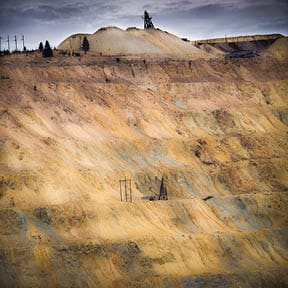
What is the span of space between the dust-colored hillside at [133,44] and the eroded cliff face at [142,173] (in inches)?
285

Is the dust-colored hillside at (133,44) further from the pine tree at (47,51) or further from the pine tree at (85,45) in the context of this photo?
the pine tree at (47,51)

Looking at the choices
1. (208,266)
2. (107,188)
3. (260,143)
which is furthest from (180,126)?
(208,266)

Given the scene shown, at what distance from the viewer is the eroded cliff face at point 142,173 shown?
2842 inches

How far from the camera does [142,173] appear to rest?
8900cm

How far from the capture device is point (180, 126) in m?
105

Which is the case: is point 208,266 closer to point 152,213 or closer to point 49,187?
point 152,213

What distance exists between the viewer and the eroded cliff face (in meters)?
72.2

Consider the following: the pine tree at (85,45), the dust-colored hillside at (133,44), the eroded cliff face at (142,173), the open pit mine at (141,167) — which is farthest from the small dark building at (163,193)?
the pine tree at (85,45)

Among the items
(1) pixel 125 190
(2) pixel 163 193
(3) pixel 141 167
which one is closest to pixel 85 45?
(3) pixel 141 167

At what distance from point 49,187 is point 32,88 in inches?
783

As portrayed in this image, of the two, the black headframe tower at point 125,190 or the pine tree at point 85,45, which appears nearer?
the black headframe tower at point 125,190

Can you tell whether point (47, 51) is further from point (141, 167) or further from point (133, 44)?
point (141, 167)

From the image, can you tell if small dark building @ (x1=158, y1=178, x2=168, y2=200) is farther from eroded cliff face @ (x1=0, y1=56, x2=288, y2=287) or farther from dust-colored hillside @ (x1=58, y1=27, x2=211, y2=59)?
dust-colored hillside @ (x1=58, y1=27, x2=211, y2=59)

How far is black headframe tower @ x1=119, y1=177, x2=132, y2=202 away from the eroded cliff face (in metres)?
0.84
